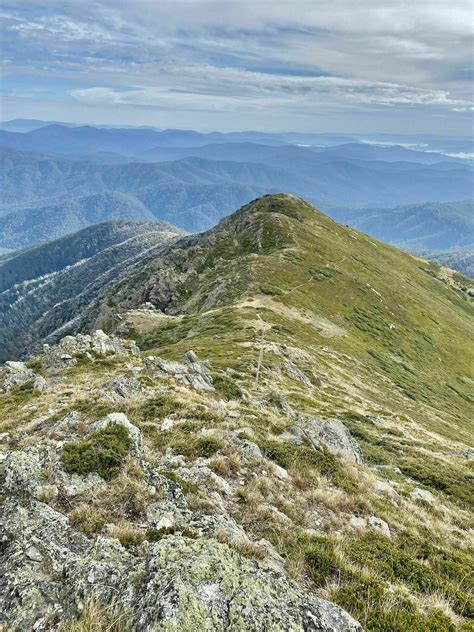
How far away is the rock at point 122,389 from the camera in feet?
69.6

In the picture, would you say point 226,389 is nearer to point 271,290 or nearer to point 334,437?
point 334,437

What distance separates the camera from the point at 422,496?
1988 cm

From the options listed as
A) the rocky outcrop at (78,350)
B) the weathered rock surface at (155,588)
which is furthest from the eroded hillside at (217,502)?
the rocky outcrop at (78,350)

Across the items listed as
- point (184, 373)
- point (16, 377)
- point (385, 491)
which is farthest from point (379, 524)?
point (16, 377)

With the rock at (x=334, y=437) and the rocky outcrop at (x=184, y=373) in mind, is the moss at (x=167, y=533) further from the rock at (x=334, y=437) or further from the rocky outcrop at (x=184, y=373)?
the rocky outcrop at (x=184, y=373)

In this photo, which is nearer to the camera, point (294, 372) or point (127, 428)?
point (127, 428)

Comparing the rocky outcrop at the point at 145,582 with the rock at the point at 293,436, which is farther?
the rock at the point at 293,436

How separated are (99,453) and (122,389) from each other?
30.9 ft

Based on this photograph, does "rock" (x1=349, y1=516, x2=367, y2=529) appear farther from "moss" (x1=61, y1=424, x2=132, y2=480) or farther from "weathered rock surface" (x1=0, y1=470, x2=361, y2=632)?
"moss" (x1=61, y1=424, x2=132, y2=480)

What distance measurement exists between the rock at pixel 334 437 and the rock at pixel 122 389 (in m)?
9.45

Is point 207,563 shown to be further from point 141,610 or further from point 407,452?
point 407,452

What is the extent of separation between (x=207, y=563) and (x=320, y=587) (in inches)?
130

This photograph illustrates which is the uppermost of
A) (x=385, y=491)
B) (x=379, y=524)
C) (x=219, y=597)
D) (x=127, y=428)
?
(x=219, y=597)

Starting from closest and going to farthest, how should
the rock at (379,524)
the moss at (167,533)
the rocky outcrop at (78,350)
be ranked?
the moss at (167,533) < the rock at (379,524) < the rocky outcrop at (78,350)
